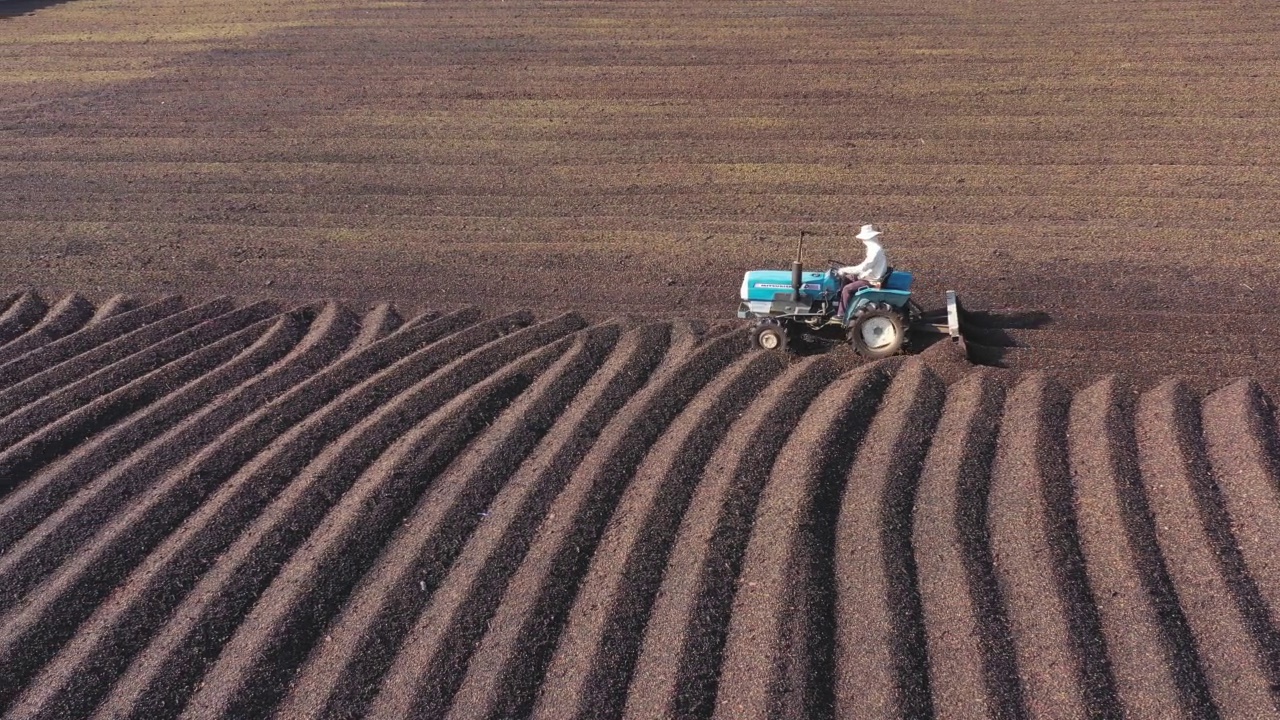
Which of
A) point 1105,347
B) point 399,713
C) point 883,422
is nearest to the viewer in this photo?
point 399,713

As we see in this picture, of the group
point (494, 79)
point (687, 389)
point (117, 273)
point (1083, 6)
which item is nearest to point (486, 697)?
point (687, 389)

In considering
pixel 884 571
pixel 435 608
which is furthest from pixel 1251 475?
pixel 435 608

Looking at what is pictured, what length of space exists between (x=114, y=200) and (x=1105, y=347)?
42.9 ft

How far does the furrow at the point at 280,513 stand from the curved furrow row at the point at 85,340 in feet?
10.5

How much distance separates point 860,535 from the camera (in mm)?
6637

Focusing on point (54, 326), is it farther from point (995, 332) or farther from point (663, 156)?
point (995, 332)

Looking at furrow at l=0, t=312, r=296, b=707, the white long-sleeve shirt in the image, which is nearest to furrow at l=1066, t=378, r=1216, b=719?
the white long-sleeve shirt

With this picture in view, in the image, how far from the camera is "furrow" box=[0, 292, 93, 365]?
975 centimetres

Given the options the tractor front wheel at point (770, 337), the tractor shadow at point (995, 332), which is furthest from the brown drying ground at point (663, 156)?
the tractor front wheel at point (770, 337)

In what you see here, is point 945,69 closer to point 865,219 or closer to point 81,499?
point 865,219

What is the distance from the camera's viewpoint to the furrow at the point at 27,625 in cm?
577

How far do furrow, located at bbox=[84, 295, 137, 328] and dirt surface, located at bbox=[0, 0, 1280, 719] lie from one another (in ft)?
0.16

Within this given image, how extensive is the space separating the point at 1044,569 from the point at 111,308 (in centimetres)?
985

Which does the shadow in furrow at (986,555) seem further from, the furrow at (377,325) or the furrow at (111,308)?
the furrow at (111,308)
